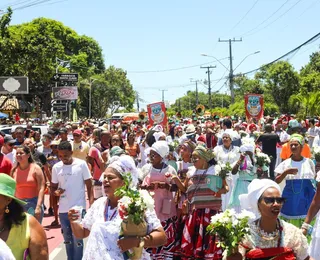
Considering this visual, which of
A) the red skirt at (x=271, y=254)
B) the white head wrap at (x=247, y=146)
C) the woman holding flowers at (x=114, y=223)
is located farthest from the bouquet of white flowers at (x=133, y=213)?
the white head wrap at (x=247, y=146)

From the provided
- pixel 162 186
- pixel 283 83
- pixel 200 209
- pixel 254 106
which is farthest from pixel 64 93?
pixel 200 209

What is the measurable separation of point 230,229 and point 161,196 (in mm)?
3461

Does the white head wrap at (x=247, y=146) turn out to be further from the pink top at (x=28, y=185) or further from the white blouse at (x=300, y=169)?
the pink top at (x=28, y=185)

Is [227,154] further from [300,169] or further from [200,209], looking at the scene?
[200,209]

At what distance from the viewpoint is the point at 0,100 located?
5728cm

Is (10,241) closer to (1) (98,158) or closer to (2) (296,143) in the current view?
(2) (296,143)

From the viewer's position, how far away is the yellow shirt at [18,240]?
396 centimetres

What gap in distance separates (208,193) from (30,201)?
229 cm

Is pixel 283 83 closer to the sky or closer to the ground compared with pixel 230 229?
closer to the sky

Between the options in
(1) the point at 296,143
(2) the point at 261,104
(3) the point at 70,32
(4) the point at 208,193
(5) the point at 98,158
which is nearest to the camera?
(4) the point at 208,193

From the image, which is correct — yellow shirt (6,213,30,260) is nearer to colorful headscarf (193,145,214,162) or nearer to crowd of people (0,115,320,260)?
crowd of people (0,115,320,260)

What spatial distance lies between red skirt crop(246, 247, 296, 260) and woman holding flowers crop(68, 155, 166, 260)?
69cm

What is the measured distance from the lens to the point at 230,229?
13.0 ft

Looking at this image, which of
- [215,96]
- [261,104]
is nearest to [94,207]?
[261,104]
